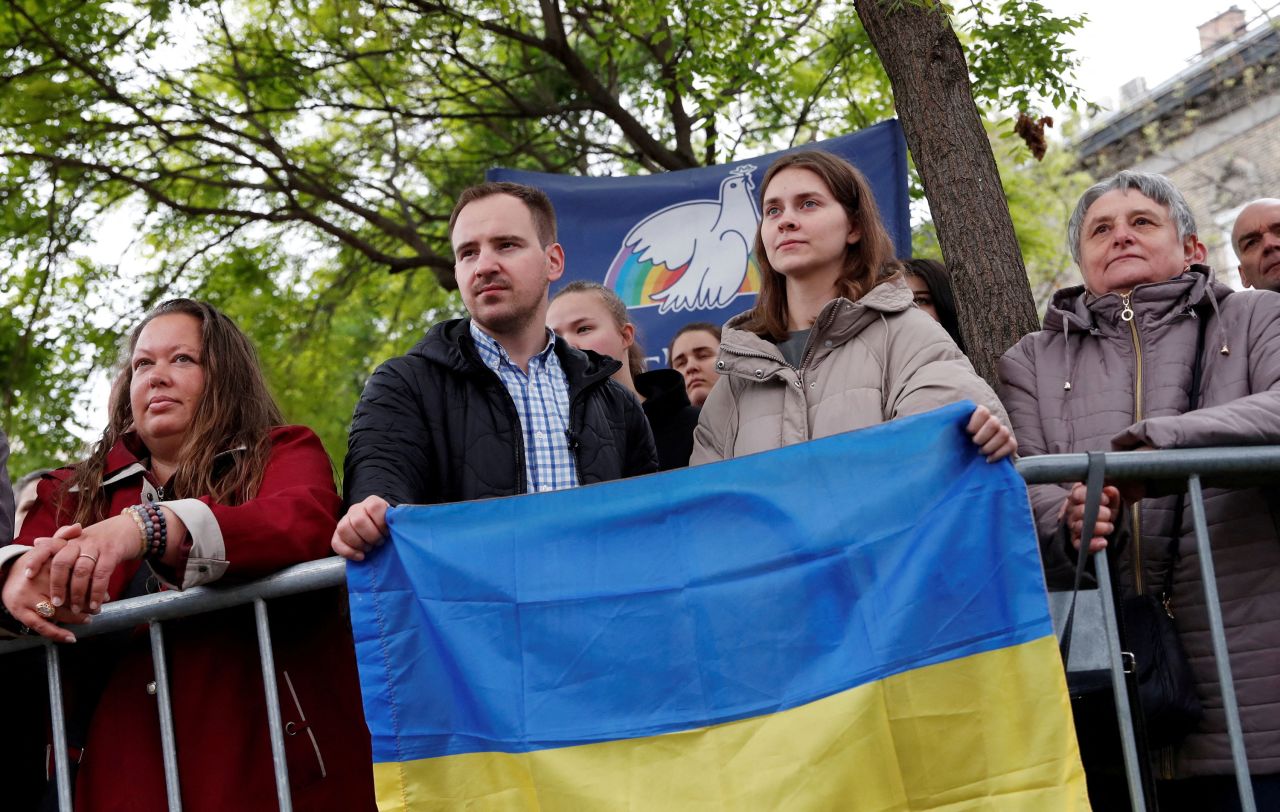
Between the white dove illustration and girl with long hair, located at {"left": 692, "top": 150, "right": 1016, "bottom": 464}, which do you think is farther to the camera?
the white dove illustration

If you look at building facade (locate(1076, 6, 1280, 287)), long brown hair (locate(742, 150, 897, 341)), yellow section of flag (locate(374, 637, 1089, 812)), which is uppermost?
building facade (locate(1076, 6, 1280, 287))

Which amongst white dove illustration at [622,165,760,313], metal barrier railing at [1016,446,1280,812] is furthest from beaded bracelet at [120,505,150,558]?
white dove illustration at [622,165,760,313]

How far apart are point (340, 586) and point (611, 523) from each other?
30.2 inches

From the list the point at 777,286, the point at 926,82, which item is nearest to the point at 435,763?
the point at 777,286

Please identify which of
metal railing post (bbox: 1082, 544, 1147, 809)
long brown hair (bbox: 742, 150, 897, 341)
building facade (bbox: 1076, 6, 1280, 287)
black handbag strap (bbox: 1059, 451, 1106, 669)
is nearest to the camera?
metal railing post (bbox: 1082, 544, 1147, 809)

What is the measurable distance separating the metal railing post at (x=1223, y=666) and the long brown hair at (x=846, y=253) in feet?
3.57

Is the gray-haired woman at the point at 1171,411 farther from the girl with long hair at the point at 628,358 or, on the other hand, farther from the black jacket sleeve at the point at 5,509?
the black jacket sleeve at the point at 5,509

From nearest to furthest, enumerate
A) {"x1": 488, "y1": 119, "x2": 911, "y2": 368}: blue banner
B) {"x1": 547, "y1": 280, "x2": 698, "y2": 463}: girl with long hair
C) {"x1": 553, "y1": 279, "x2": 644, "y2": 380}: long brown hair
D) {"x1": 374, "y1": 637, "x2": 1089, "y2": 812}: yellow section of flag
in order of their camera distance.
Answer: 1. {"x1": 374, "y1": 637, "x2": 1089, "y2": 812}: yellow section of flag
2. {"x1": 547, "y1": 280, "x2": 698, "y2": 463}: girl with long hair
3. {"x1": 553, "y1": 279, "x2": 644, "y2": 380}: long brown hair
4. {"x1": 488, "y1": 119, "x2": 911, "y2": 368}: blue banner

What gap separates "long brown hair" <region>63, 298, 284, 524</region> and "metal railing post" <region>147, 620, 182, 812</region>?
404 millimetres

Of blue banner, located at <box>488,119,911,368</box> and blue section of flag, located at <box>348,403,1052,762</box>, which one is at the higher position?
blue banner, located at <box>488,119,911,368</box>

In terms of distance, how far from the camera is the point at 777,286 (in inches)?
153

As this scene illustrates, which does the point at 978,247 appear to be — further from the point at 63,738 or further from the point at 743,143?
the point at 743,143

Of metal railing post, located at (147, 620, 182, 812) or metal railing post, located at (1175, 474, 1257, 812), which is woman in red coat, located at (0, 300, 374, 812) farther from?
metal railing post, located at (1175, 474, 1257, 812)

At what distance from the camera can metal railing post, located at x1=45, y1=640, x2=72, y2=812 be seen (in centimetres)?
324
